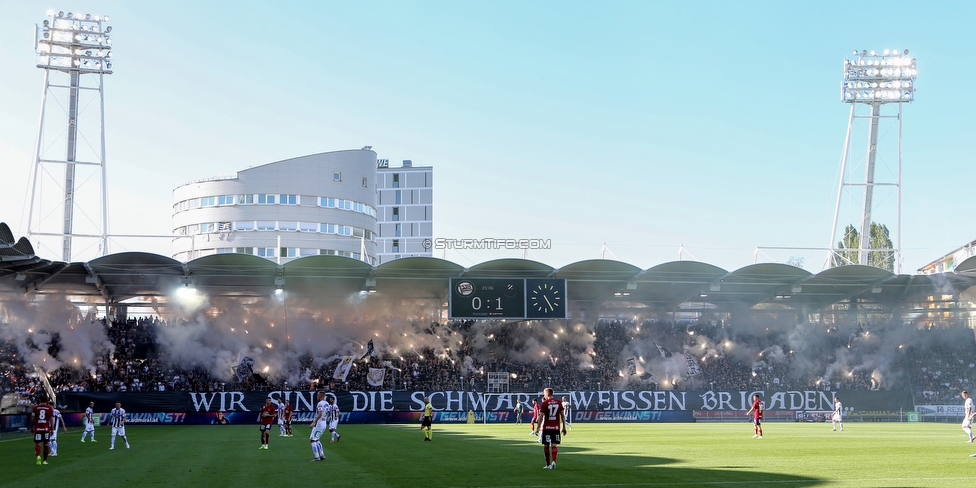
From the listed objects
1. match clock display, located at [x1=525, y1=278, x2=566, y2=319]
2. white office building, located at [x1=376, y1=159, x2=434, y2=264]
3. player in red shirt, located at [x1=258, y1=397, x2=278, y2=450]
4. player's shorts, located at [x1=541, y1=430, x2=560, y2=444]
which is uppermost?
white office building, located at [x1=376, y1=159, x2=434, y2=264]

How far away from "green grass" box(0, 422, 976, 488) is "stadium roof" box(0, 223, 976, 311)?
22.0 m

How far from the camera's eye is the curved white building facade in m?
99.9

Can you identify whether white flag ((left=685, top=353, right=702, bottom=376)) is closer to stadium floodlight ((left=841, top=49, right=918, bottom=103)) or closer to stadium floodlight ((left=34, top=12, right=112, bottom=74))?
stadium floodlight ((left=841, top=49, right=918, bottom=103))

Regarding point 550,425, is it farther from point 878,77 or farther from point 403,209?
point 403,209

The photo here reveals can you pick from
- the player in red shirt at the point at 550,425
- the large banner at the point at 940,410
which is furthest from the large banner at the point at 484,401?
the player in red shirt at the point at 550,425

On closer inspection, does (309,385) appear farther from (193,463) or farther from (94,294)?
(193,463)

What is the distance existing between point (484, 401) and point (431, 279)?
902cm

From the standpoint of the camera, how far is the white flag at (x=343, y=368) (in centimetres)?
6135

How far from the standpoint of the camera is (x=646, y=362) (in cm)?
6725

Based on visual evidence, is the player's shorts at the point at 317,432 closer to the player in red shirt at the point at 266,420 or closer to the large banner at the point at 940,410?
the player in red shirt at the point at 266,420

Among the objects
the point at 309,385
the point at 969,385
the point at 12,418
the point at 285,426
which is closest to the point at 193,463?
the point at 285,426

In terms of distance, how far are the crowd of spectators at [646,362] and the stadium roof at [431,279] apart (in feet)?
9.94

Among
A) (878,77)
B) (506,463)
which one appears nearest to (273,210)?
(878,77)

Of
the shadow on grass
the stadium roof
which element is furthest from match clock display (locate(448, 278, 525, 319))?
the shadow on grass
